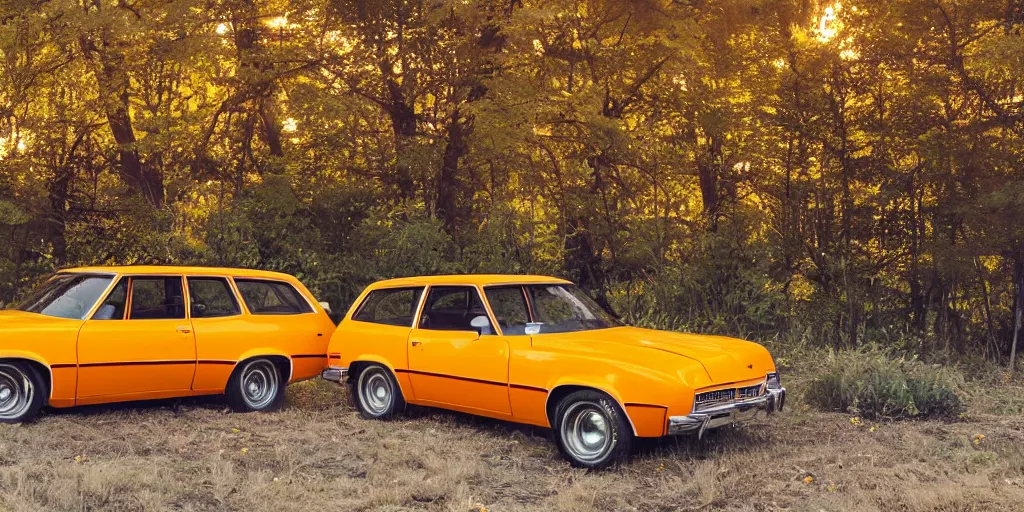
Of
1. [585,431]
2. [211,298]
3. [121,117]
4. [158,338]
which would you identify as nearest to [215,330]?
[211,298]

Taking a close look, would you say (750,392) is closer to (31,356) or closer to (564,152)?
(31,356)

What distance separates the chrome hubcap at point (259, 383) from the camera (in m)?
10.0

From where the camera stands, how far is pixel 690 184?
1772cm

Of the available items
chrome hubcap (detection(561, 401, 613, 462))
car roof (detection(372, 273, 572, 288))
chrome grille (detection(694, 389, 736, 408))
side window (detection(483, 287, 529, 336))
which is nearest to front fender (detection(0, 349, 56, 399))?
car roof (detection(372, 273, 572, 288))

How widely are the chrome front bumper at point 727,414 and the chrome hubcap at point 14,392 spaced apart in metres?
5.98

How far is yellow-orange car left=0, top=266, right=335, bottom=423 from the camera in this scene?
879cm

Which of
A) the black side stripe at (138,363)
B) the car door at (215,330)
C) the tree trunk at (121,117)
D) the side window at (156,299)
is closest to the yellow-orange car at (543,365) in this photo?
the car door at (215,330)

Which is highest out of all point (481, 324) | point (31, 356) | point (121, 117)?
point (121, 117)

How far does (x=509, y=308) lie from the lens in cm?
857

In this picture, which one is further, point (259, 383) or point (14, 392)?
point (259, 383)

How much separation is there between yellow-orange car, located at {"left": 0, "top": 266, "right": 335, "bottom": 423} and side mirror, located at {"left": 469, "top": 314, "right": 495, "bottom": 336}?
278 cm

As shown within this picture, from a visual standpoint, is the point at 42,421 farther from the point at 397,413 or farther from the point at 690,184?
the point at 690,184

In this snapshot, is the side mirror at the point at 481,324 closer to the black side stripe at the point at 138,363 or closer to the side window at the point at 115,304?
the black side stripe at the point at 138,363

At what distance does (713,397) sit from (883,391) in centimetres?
323
